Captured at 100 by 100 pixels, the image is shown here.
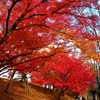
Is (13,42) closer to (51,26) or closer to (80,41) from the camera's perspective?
(51,26)

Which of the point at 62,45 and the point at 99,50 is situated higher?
the point at 99,50

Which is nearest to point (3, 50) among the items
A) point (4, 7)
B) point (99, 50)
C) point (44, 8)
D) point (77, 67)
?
point (4, 7)

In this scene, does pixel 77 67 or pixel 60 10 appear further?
pixel 77 67

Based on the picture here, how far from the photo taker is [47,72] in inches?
1190

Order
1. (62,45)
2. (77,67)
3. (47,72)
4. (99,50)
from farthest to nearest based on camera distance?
(47,72), (77,67), (99,50), (62,45)

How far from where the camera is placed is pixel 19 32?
12.8m

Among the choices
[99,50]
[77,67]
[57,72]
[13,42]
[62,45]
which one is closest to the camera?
[13,42]

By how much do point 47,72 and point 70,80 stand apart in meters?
4.62

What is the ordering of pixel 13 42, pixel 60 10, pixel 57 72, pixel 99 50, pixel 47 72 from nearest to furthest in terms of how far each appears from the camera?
pixel 60 10, pixel 13 42, pixel 99 50, pixel 57 72, pixel 47 72

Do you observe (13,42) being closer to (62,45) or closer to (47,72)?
(62,45)

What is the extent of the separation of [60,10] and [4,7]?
3.38 meters

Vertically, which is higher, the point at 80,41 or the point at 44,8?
the point at 44,8

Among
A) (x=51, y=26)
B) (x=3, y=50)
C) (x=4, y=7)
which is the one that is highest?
(x=4, y=7)

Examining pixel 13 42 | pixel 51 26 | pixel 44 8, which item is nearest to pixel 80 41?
pixel 51 26
